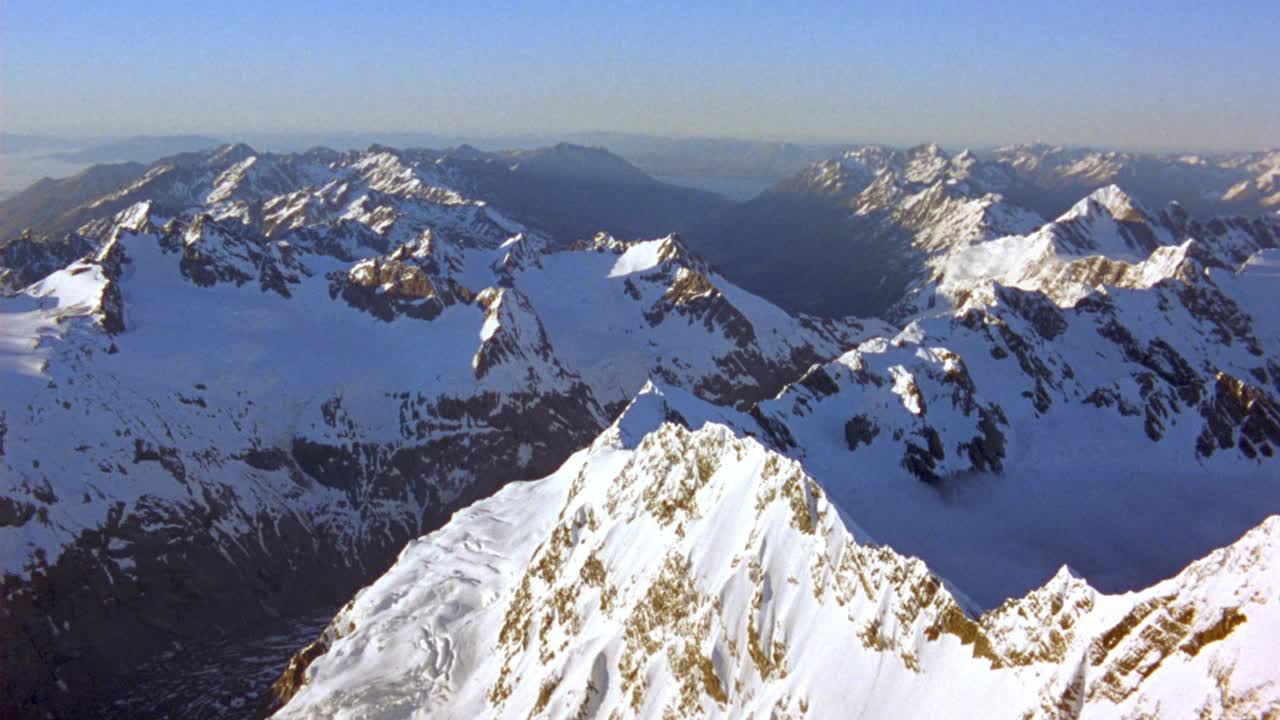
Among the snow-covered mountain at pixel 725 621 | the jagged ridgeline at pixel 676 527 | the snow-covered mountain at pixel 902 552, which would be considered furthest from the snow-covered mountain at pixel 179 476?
the snow-covered mountain at pixel 725 621

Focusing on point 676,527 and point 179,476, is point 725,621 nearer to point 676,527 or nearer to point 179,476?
point 676,527

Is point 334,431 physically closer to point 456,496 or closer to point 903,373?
point 456,496

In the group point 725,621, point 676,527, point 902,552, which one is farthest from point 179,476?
point 902,552

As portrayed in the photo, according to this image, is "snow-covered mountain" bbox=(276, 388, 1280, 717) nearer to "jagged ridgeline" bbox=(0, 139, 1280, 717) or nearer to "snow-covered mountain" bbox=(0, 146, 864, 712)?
"jagged ridgeline" bbox=(0, 139, 1280, 717)

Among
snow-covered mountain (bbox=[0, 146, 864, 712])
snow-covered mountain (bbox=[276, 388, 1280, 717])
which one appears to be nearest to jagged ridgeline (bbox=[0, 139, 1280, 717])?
snow-covered mountain (bbox=[276, 388, 1280, 717])

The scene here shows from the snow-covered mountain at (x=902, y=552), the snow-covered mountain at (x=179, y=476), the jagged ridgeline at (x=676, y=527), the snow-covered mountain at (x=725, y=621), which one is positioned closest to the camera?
the snow-covered mountain at (x=725, y=621)

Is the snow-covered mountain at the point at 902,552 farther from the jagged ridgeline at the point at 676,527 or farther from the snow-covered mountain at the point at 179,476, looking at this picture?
the snow-covered mountain at the point at 179,476

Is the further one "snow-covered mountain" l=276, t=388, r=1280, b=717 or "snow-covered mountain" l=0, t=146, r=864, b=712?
"snow-covered mountain" l=0, t=146, r=864, b=712

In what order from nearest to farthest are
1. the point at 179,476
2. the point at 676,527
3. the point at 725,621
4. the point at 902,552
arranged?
1. the point at 725,621
2. the point at 676,527
3. the point at 902,552
4. the point at 179,476
